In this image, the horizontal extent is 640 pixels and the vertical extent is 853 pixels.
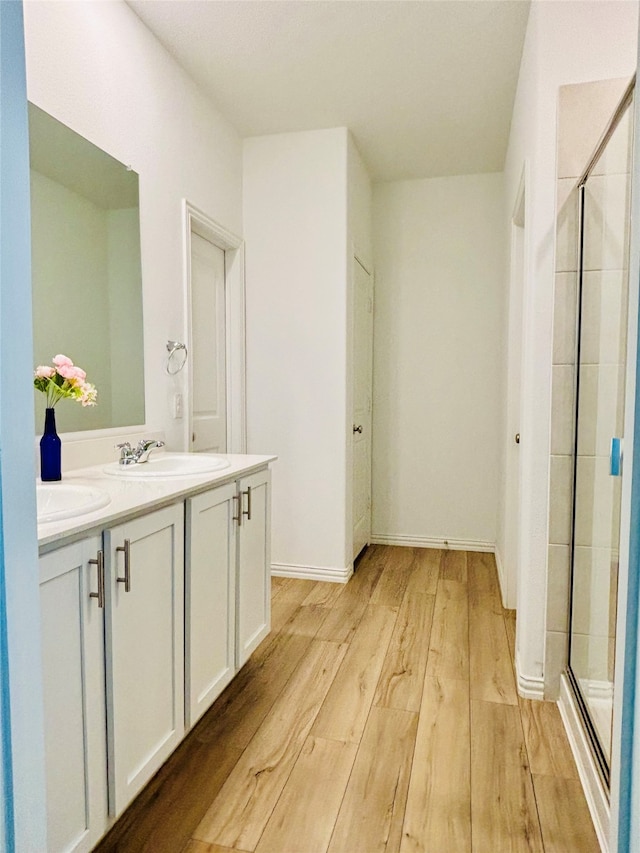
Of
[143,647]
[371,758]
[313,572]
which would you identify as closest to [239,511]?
[143,647]

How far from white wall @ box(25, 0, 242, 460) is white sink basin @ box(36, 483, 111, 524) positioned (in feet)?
3.01

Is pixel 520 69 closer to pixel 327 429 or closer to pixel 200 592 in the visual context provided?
pixel 327 429

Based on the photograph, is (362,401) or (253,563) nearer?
(253,563)

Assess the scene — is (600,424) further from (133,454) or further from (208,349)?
(208,349)

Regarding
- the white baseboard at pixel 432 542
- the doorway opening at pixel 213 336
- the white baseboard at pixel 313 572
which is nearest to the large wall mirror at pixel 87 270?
the doorway opening at pixel 213 336

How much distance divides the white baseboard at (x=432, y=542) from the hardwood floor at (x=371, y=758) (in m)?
1.30

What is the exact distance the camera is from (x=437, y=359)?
4.10 meters

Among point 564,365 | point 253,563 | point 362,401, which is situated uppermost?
point 564,365

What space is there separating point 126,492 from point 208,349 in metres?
1.78

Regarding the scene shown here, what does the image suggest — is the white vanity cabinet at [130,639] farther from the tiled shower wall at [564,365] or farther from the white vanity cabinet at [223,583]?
the tiled shower wall at [564,365]

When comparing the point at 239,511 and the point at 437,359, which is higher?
the point at 437,359

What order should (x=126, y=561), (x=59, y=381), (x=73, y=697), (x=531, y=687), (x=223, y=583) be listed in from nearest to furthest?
(x=73, y=697) < (x=126, y=561) < (x=59, y=381) < (x=223, y=583) < (x=531, y=687)

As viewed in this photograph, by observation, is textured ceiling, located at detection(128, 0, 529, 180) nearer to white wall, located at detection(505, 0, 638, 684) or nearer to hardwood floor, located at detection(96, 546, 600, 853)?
white wall, located at detection(505, 0, 638, 684)

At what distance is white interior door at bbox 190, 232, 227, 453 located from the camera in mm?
3008
